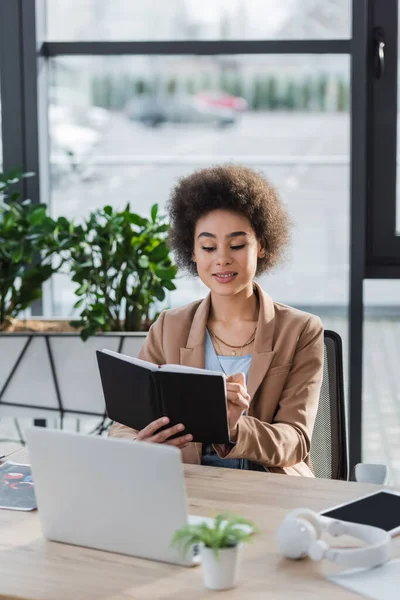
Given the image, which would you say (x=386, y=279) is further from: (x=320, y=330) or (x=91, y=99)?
(x=91, y=99)

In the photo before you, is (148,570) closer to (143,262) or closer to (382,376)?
(143,262)

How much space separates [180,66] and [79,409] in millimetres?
1231

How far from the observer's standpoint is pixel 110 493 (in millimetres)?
1345

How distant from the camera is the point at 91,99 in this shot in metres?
3.06

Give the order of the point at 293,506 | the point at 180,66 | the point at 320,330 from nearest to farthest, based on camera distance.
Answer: the point at 293,506 → the point at 320,330 → the point at 180,66

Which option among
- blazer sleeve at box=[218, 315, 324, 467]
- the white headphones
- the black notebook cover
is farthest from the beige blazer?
the white headphones

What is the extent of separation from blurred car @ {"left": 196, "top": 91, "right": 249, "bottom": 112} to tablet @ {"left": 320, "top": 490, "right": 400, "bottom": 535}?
1711mm

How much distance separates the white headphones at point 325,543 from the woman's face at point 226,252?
81 centimetres

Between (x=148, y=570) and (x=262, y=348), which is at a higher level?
(x=262, y=348)

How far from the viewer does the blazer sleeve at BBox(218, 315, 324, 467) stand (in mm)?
1887

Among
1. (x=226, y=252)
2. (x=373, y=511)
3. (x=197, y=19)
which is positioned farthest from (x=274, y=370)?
(x=197, y=19)

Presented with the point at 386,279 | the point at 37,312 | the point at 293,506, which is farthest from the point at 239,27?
the point at 293,506

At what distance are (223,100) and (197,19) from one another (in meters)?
0.29

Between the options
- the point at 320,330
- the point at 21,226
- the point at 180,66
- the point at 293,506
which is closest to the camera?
the point at 293,506
